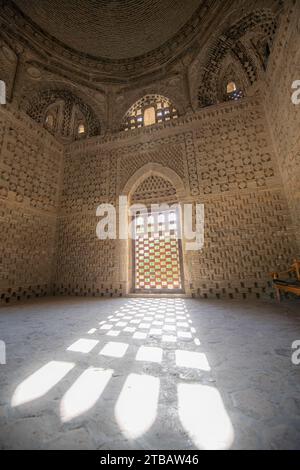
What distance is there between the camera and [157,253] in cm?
644

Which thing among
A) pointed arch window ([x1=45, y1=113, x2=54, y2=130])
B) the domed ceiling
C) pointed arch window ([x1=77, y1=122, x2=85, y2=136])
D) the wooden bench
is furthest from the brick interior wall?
the wooden bench

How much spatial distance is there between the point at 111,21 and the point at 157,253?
832 cm

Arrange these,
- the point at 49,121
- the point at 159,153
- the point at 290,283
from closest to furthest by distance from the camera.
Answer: the point at 290,283 → the point at 159,153 → the point at 49,121

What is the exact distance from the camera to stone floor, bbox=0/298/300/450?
1.00 metres

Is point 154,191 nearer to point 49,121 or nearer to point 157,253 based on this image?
point 157,253

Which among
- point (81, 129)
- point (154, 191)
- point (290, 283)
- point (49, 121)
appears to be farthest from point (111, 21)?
point (290, 283)

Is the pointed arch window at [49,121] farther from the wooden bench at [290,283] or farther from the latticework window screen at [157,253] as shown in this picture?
the wooden bench at [290,283]

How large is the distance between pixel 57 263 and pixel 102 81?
24.1 ft

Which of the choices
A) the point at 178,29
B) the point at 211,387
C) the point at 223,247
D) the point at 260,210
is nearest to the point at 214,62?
the point at 178,29

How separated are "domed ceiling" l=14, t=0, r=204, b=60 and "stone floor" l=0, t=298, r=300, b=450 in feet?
30.7

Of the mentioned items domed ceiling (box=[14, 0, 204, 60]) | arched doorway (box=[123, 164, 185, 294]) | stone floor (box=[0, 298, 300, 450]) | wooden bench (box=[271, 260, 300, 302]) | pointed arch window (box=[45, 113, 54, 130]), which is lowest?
stone floor (box=[0, 298, 300, 450])

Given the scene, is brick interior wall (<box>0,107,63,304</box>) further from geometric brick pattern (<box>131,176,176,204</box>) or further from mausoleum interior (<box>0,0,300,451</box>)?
geometric brick pattern (<box>131,176,176,204</box>)

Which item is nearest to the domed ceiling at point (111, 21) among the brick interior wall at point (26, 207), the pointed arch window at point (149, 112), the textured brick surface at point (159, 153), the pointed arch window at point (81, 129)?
the textured brick surface at point (159, 153)
